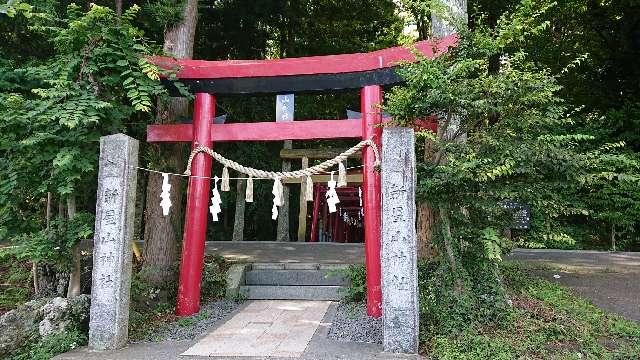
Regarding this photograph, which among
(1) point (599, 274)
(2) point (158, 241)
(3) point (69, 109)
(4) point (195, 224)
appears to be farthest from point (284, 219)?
(3) point (69, 109)

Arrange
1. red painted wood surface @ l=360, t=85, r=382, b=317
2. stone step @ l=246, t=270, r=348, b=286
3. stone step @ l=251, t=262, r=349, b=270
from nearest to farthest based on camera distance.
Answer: red painted wood surface @ l=360, t=85, r=382, b=317, stone step @ l=246, t=270, r=348, b=286, stone step @ l=251, t=262, r=349, b=270

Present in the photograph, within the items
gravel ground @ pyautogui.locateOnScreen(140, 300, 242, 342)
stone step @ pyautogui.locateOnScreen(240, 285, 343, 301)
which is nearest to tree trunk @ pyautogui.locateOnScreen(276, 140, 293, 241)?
stone step @ pyautogui.locateOnScreen(240, 285, 343, 301)

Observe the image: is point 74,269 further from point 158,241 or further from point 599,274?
point 599,274

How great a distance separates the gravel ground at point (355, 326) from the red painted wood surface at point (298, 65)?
3.36 meters

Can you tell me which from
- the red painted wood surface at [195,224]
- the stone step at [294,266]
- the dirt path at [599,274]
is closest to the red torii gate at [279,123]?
the red painted wood surface at [195,224]

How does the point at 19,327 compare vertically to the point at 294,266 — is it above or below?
below

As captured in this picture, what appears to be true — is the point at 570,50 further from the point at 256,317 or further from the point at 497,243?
the point at 256,317

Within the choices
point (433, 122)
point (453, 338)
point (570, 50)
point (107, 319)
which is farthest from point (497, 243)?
point (570, 50)

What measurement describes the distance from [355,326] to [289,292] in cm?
213

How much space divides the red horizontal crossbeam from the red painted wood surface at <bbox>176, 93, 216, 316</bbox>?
0.56 ft

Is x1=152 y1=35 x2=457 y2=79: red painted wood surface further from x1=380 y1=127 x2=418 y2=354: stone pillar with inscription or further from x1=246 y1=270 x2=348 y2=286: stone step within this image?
x1=246 y1=270 x2=348 y2=286: stone step

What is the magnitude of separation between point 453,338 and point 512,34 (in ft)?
11.0

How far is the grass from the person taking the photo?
430 centimetres

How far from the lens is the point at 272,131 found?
A: 20.9ft
